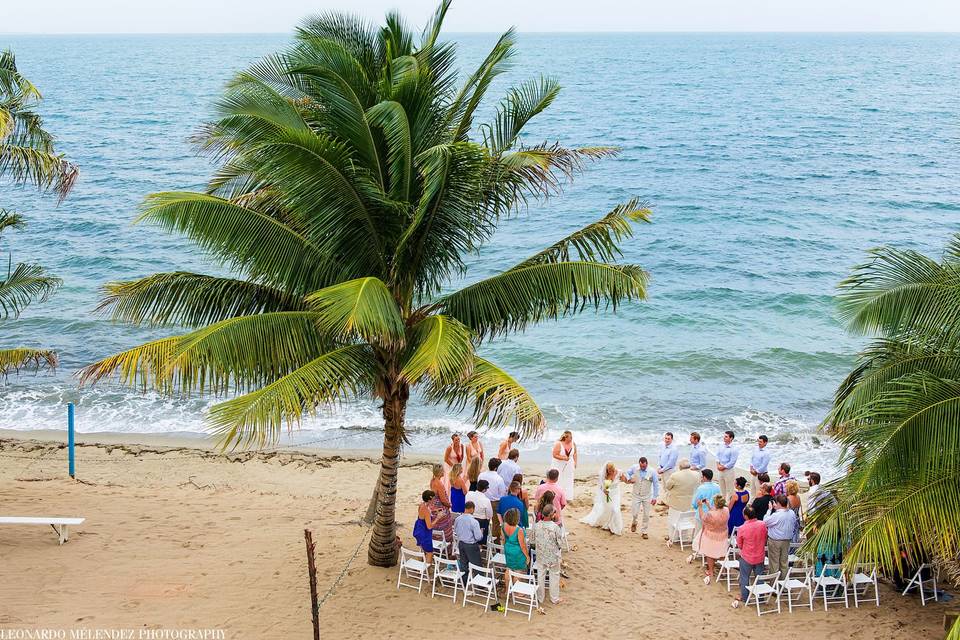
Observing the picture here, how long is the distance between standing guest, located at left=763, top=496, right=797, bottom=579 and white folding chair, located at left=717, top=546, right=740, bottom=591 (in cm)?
53

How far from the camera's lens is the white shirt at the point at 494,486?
11648mm

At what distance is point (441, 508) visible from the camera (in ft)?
36.1

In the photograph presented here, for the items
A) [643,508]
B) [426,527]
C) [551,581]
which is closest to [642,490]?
[643,508]

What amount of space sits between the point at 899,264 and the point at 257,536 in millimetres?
9034

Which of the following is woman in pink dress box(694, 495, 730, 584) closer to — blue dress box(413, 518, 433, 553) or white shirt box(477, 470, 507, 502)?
white shirt box(477, 470, 507, 502)

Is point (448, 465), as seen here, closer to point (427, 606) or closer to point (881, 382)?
point (427, 606)

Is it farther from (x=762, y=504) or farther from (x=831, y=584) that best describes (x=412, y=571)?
(x=831, y=584)

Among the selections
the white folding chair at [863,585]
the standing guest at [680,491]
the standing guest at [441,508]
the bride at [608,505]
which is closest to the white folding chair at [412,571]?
the standing guest at [441,508]

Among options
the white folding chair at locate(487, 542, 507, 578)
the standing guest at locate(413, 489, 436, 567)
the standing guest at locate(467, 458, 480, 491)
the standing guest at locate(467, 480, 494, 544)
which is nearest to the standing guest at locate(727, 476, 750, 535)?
the white folding chair at locate(487, 542, 507, 578)

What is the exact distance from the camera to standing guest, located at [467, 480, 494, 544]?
36.4ft

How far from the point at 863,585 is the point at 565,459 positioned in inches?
182

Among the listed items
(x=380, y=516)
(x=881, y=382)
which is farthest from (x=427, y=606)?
(x=881, y=382)

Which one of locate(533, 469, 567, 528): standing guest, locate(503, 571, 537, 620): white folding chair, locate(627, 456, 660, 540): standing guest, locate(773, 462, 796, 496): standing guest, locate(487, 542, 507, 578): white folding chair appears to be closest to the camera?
locate(503, 571, 537, 620): white folding chair

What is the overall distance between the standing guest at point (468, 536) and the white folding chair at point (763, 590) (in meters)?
3.28
